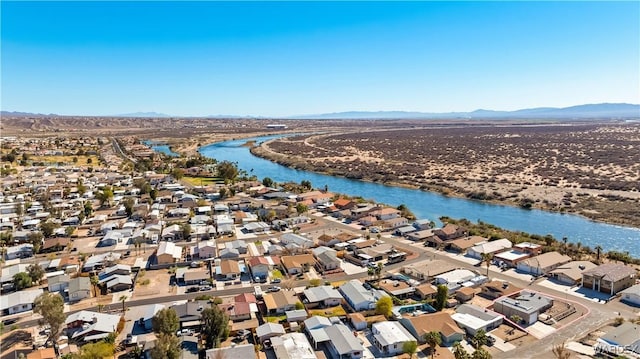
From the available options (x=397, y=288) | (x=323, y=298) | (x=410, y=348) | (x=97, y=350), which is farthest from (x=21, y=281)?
(x=410, y=348)

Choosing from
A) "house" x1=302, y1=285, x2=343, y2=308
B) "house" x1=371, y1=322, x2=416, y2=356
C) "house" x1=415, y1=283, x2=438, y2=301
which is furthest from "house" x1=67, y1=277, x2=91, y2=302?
"house" x1=415, y1=283, x2=438, y2=301

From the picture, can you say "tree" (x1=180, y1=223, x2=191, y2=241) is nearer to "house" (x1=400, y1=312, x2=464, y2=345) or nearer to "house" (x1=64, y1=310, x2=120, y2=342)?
"house" (x1=64, y1=310, x2=120, y2=342)

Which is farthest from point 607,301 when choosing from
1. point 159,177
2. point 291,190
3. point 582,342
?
point 159,177

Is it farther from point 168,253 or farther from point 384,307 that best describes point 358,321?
point 168,253

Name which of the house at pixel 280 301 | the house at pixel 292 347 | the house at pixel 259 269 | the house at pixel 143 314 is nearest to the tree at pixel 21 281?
the house at pixel 143 314

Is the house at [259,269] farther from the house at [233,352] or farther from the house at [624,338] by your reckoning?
the house at [624,338]

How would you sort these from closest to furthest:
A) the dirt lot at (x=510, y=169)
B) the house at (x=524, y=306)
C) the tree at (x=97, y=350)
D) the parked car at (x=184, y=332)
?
the tree at (x=97, y=350) → the parked car at (x=184, y=332) → the house at (x=524, y=306) → the dirt lot at (x=510, y=169)

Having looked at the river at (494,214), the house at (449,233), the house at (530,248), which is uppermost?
the house at (449,233)

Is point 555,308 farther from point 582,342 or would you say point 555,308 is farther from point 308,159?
point 308,159
